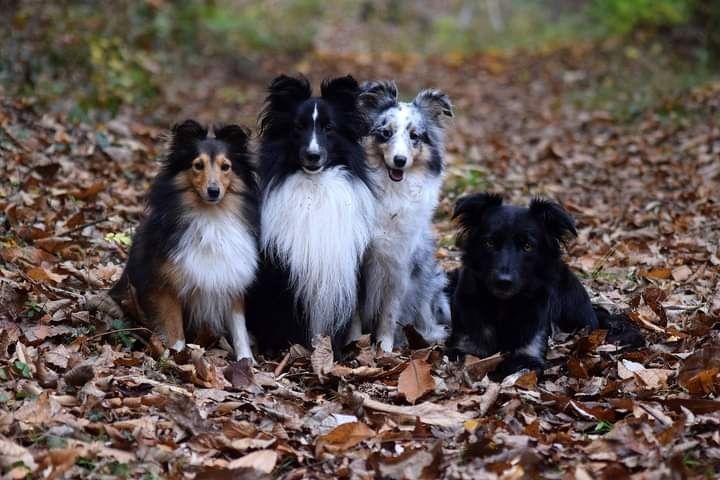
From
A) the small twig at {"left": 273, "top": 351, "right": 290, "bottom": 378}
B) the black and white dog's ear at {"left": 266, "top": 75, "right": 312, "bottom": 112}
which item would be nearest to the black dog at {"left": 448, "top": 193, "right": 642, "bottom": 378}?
the small twig at {"left": 273, "top": 351, "right": 290, "bottom": 378}

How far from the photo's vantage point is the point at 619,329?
6.03 meters

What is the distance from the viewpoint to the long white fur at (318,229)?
5.89 meters

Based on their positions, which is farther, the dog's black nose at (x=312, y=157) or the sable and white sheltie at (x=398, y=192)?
the sable and white sheltie at (x=398, y=192)

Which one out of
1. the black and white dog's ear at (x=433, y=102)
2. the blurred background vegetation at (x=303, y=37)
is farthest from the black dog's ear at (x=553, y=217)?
the blurred background vegetation at (x=303, y=37)

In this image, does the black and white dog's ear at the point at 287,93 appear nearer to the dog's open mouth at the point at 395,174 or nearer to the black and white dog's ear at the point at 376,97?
the black and white dog's ear at the point at 376,97

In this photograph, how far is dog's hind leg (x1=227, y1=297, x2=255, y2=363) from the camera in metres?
5.82

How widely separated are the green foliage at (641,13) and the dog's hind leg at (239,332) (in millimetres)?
14400

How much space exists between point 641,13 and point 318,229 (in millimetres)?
16030

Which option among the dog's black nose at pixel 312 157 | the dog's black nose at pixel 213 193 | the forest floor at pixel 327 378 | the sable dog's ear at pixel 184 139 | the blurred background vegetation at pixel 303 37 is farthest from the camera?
the blurred background vegetation at pixel 303 37

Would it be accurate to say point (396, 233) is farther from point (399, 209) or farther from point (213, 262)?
point (213, 262)

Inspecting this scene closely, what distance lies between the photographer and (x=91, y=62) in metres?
12.9

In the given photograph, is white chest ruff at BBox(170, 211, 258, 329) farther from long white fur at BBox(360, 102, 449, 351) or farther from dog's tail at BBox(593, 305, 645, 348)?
dog's tail at BBox(593, 305, 645, 348)

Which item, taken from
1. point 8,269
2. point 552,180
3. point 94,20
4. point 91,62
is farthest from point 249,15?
point 8,269

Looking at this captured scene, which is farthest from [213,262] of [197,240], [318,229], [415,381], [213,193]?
[415,381]
